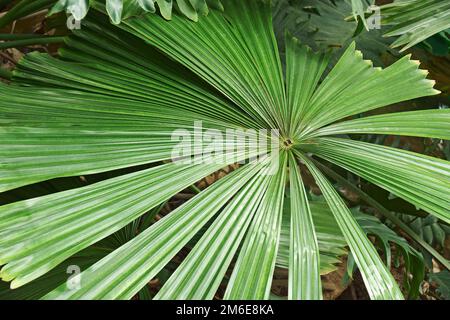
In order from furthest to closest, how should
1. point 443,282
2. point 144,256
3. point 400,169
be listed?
point 443,282 → point 400,169 → point 144,256

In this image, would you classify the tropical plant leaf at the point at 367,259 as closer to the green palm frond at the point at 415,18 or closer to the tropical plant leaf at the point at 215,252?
the tropical plant leaf at the point at 215,252

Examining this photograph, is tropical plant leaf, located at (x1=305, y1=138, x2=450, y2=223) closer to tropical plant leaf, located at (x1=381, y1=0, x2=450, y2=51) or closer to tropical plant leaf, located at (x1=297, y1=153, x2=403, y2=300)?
tropical plant leaf, located at (x1=297, y1=153, x2=403, y2=300)

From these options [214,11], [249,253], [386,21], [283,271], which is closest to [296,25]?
[386,21]

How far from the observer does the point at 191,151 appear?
0.77m

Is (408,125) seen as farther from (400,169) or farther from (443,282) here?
(443,282)

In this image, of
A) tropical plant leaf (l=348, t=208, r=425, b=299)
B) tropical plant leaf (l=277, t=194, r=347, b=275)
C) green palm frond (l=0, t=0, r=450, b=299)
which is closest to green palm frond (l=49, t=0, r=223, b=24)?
green palm frond (l=0, t=0, r=450, b=299)

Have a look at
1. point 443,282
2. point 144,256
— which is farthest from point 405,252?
point 144,256

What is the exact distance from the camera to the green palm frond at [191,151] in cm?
61

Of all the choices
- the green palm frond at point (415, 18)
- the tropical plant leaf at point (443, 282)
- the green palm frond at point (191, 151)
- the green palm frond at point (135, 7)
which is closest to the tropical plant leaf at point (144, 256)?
the green palm frond at point (191, 151)

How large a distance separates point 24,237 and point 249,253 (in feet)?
0.85

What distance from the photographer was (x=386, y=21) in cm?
105

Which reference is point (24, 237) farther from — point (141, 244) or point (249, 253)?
point (249, 253)

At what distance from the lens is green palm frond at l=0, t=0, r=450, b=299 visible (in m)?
0.61
